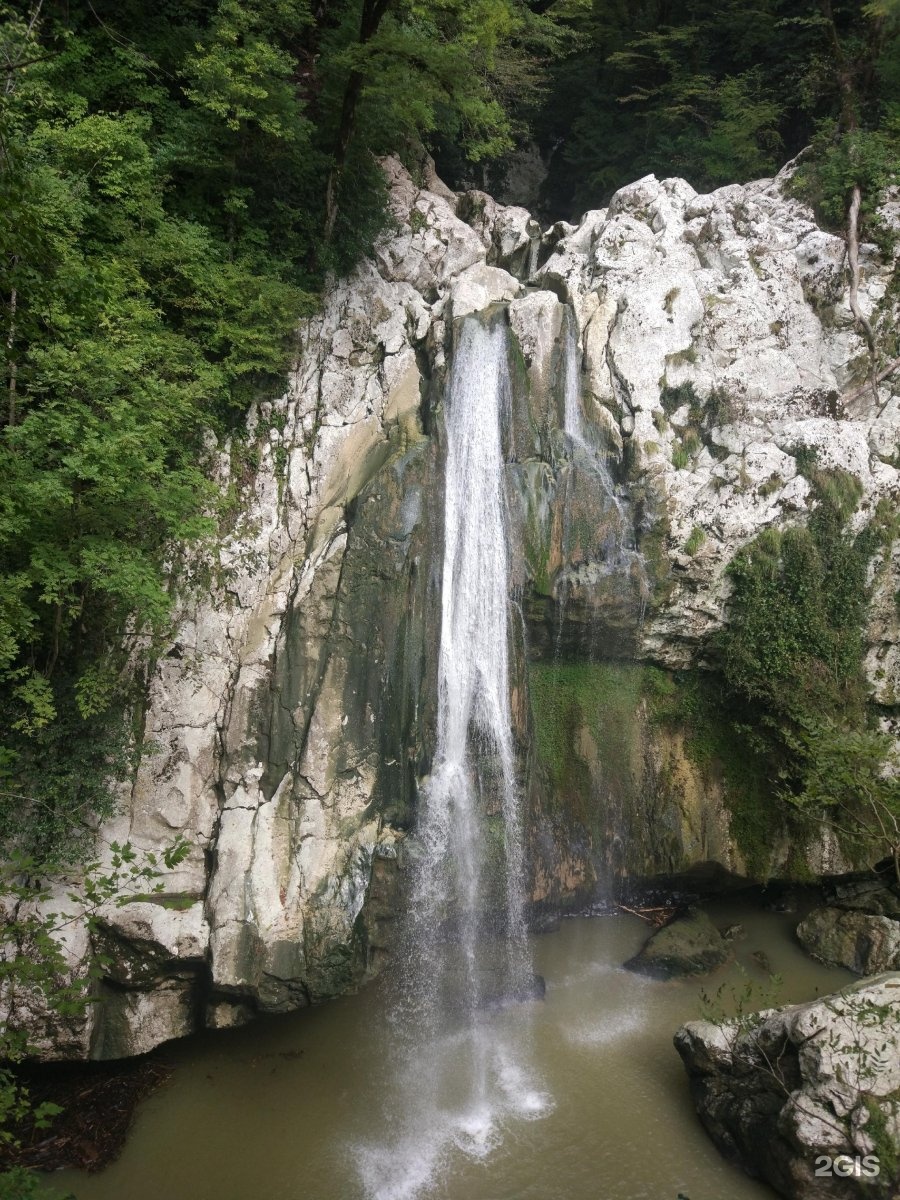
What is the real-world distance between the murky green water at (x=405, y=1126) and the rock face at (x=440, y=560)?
2.67 feet

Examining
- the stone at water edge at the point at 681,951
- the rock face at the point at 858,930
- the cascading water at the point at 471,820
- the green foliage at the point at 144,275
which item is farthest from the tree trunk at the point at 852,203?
the stone at water edge at the point at 681,951

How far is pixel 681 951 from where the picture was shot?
976 centimetres

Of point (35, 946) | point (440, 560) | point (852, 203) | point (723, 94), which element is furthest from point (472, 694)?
point (723, 94)

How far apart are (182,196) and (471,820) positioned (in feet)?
31.9

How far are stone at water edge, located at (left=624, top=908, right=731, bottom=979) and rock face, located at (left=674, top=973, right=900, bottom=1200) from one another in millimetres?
1959

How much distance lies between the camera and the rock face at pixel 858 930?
31.1ft

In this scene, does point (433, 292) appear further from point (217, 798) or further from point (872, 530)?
point (217, 798)

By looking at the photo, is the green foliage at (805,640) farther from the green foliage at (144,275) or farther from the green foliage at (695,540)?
the green foliage at (144,275)

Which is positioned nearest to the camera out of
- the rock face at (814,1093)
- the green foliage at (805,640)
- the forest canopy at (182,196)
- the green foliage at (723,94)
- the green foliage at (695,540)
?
the rock face at (814,1093)

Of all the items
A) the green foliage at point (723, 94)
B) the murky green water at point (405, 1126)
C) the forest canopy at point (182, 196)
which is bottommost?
the murky green water at point (405, 1126)

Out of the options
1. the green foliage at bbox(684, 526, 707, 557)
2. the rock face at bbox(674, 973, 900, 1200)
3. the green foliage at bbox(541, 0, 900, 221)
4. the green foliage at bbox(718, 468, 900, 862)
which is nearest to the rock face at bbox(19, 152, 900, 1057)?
the green foliage at bbox(684, 526, 707, 557)

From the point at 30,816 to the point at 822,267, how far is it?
13.6m

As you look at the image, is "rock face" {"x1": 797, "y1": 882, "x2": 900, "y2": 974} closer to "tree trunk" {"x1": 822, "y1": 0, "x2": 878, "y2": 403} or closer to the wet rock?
the wet rock

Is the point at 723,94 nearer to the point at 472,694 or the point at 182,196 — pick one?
the point at 182,196
